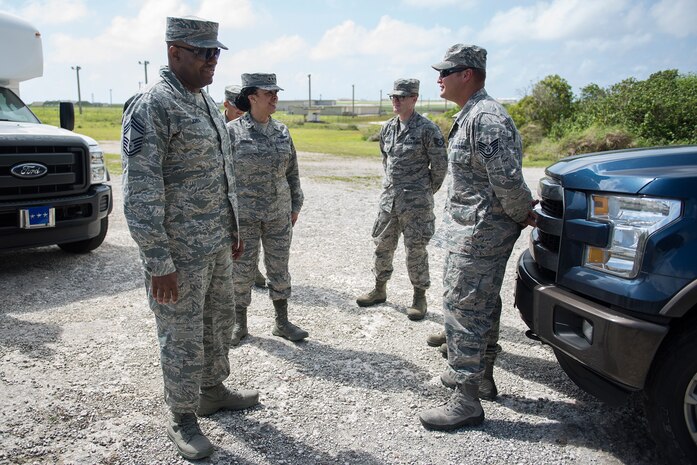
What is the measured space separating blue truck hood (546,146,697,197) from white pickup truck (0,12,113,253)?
4986mm

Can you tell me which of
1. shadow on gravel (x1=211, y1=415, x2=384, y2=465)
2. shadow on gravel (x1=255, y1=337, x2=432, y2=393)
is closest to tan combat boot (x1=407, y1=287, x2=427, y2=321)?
shadow on gravel (x1=255, y1=337, x2=432, y2=393)

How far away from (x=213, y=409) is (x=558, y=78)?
77.4 feet

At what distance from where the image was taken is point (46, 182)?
5625mm

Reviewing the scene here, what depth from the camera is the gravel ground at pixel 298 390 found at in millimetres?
2936

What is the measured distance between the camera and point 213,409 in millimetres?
3270

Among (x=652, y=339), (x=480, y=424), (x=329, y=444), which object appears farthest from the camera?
(x=480, y=424)

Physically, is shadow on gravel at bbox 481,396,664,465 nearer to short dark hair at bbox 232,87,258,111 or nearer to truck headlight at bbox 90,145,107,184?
short dark hair at bbox 232,87,258,111

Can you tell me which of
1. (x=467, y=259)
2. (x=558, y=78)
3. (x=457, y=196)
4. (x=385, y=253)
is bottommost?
(x=385, y=253)

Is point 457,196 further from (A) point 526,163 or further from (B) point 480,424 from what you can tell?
(A) point 526,163

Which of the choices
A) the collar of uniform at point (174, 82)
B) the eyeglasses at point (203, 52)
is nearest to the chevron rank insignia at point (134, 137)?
the collar of uniform at point (174, 82)

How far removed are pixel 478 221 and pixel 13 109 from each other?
5.98 metres

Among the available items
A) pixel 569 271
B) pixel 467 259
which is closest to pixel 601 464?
pixel 569 271

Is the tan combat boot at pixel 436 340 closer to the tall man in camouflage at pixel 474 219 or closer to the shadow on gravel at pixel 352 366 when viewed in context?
the shadow on gravel at pixel 352 366

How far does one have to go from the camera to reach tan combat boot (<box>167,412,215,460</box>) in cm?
283
